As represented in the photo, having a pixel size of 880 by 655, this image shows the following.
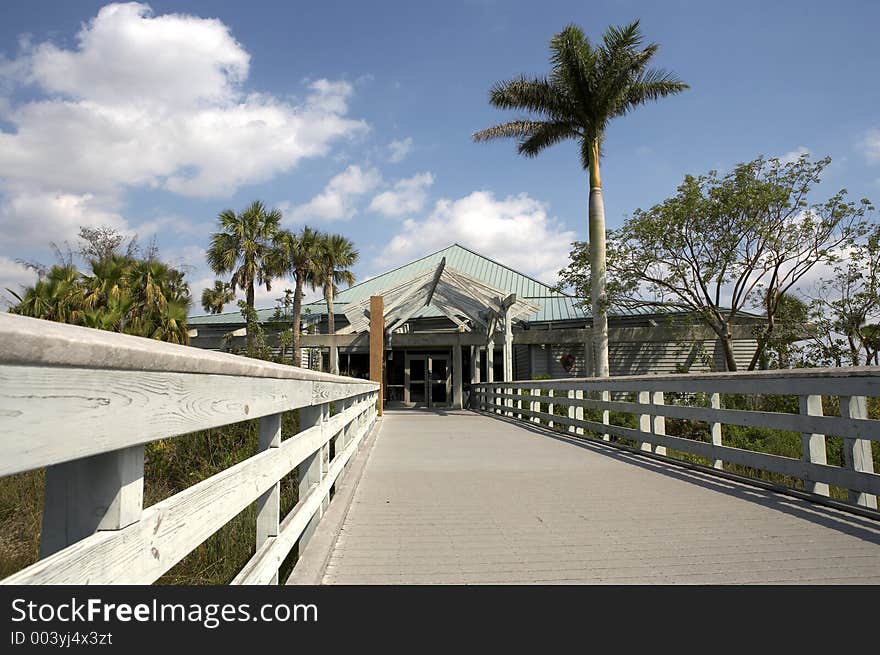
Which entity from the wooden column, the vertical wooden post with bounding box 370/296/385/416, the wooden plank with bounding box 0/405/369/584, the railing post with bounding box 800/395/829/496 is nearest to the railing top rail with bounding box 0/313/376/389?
the wooden plank with bounding box 0/405/369/584

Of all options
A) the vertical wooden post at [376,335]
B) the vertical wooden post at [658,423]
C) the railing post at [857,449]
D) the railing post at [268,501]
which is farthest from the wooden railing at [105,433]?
the vertical wooden post at [376,335]

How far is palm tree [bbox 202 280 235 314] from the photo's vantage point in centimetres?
3612

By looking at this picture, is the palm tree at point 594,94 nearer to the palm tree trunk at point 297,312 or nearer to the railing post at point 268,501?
the palm tree trunk at point 297,312

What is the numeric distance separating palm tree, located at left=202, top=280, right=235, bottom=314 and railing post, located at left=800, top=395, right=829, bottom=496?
3417cm

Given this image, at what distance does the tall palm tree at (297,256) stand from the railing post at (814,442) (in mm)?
24452

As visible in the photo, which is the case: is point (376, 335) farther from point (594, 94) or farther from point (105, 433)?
point (105, 433)

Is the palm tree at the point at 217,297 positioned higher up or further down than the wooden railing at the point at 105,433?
higher up

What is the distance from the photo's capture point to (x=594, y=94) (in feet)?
59.9

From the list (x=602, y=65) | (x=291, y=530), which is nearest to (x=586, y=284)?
(x=602, y=65)

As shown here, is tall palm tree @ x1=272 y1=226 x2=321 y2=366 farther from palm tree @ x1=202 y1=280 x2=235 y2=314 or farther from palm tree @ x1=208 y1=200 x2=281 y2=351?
palm tree @ x1=202 y1=280 x2=235 y2=314

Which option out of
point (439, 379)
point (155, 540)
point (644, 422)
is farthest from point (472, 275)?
point (155, 540)

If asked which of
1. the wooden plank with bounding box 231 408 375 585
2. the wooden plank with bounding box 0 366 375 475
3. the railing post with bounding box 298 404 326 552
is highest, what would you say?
the wooden plank with bounding box 0 366 375 475

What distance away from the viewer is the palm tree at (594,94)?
57.3 ft
